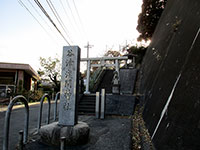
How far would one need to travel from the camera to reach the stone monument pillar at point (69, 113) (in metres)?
3.04

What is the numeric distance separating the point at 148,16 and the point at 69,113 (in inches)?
460

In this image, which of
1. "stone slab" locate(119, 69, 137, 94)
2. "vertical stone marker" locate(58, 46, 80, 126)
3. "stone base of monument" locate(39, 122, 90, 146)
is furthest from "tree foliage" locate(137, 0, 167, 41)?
"stone base of monument" locate(39, 122, 90, 146)

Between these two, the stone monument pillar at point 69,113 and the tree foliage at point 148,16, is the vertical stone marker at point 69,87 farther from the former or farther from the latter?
the tree foliage at point 148,16

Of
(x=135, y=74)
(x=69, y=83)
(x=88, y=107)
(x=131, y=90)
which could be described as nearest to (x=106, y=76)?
(x=135, y=74)

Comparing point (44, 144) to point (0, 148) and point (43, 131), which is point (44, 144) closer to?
point (43, 131)

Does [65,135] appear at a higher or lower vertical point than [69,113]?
lower

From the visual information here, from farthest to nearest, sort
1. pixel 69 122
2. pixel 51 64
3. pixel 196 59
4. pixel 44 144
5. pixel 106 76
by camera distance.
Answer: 1. pixel 51 64
2. pixel 106 76
3. pixel 69 122
4. pixel 44 144
5. pixel 196 59

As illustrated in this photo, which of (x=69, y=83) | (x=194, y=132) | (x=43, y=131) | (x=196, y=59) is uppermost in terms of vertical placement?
(x=196, y=59)

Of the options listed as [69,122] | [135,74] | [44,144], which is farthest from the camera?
[135,74]

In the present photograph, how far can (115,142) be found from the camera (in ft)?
10.6

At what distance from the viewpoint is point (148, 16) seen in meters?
12.0

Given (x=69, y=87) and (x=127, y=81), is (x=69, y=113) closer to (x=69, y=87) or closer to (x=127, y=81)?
(x=69, y=87)

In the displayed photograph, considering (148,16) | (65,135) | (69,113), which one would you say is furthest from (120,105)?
(148,16)

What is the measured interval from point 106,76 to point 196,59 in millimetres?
14890
